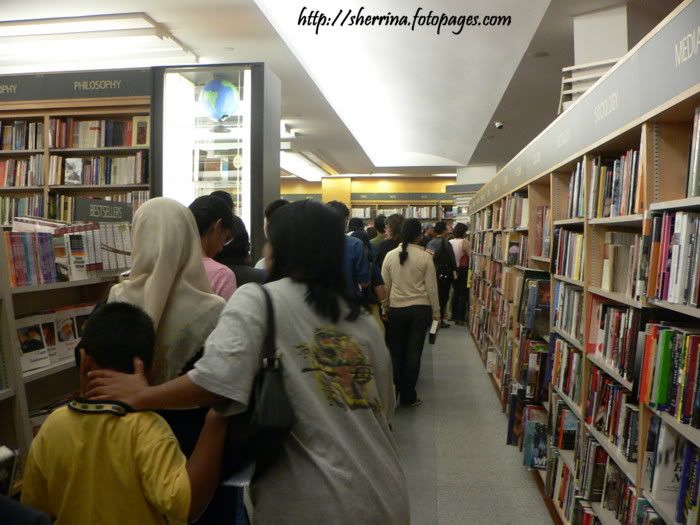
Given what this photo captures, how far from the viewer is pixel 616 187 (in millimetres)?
2363

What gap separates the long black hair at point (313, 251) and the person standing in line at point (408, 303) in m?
3.59

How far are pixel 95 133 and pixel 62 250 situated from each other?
3.49 metres

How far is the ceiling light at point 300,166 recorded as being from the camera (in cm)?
1243

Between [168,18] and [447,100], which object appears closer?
[168,18]

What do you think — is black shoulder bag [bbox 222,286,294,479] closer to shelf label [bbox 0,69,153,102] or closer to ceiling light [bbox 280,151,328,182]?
shelf label [bbox 0,69,153,102]

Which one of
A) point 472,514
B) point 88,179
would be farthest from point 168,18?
point 472,514

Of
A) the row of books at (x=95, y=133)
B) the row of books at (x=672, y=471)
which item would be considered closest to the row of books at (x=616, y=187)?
the row of books at (x=672, y=471)

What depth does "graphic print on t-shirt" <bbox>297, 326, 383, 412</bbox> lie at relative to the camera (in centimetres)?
120

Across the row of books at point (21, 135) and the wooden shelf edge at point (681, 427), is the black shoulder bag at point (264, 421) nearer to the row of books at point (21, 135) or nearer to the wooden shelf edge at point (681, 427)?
the wooden shelf edge at point (681, 427)

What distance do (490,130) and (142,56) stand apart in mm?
5279

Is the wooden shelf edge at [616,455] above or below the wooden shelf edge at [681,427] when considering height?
below

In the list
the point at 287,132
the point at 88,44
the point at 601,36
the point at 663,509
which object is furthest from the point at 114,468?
the point at 287,132

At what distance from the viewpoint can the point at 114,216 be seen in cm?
317

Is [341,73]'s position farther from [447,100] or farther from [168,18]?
[168,18]
